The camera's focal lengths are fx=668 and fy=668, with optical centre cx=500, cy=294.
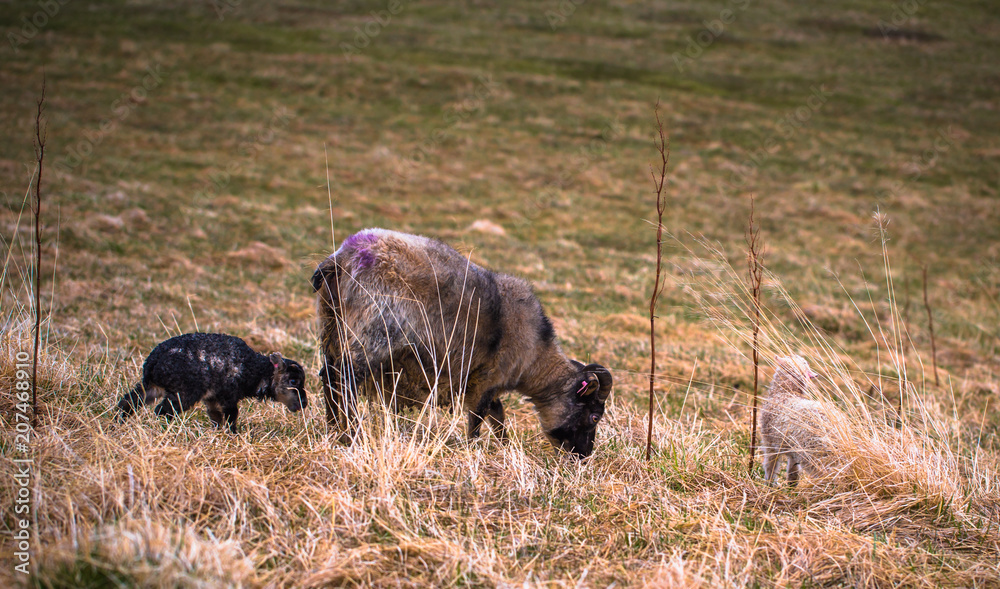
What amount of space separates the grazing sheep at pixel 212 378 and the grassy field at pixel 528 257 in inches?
8.8

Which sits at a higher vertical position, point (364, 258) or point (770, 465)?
point (364, 258)

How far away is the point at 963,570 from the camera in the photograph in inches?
133

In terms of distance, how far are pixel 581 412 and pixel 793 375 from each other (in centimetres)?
175

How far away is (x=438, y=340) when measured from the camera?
4.81 metres

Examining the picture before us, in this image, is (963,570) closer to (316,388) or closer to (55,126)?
(316,388)

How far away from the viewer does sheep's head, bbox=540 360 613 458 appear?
16.5 ft

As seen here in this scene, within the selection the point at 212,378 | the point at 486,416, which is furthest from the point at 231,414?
the point at 486,416

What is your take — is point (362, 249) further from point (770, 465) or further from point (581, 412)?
point (770, 465)

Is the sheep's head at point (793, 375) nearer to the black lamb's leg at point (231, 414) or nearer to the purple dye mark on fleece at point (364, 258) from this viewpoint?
the purple dye mark on fleece at point (364, 258)

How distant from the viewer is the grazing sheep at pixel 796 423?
4.53m

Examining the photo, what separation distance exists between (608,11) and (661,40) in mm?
7786

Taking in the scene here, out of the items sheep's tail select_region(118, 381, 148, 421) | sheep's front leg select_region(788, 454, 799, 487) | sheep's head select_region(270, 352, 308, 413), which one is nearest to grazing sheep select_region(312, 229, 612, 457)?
sheep's head select_region(270, 352, 308, 413)

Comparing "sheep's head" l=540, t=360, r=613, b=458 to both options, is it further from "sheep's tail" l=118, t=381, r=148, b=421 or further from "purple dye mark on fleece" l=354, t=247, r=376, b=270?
"sheep's tail" l=118, t=381, r=148, b=421

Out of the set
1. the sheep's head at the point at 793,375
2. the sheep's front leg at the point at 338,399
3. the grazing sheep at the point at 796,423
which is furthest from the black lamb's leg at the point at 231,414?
the sheep's head at the point at 793,375
